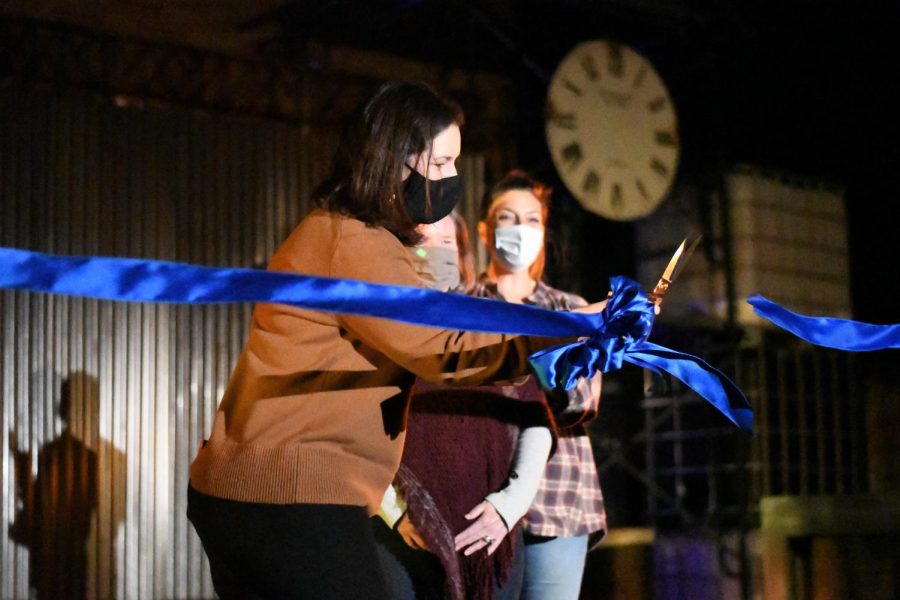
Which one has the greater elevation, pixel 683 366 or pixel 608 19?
pixel 608 19

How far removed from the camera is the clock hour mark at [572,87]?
5551 mm

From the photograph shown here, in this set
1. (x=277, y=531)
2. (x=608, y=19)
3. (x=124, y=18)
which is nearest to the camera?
(x=277, y=531)

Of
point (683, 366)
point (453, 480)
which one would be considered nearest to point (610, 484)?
point (453, 480)

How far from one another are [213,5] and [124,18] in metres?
0.38

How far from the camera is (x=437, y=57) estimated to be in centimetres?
592

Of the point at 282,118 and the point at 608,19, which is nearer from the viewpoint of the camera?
the point at 282,118

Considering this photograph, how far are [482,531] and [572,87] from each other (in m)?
3.40

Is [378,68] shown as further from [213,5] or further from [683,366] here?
[683,366]

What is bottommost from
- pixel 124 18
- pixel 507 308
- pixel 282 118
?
pixel 507 308

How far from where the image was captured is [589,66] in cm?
565

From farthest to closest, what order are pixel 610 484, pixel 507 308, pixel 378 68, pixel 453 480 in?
pixel 610 484
pixel 378 68
pixel 453 480
pixel 507 308

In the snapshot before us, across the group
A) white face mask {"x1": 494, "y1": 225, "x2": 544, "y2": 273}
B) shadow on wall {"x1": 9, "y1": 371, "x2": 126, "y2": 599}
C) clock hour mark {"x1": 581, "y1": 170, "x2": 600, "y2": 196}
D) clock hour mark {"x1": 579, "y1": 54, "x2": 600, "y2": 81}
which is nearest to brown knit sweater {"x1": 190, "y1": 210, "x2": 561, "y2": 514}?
white face mask {"x1": 494, "y1": 225, "x2": 544, "y2": 273}

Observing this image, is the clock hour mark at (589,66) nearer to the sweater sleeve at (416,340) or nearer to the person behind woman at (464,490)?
the person behind woman at (464,490)

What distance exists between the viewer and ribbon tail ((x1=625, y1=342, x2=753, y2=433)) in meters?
1.97
